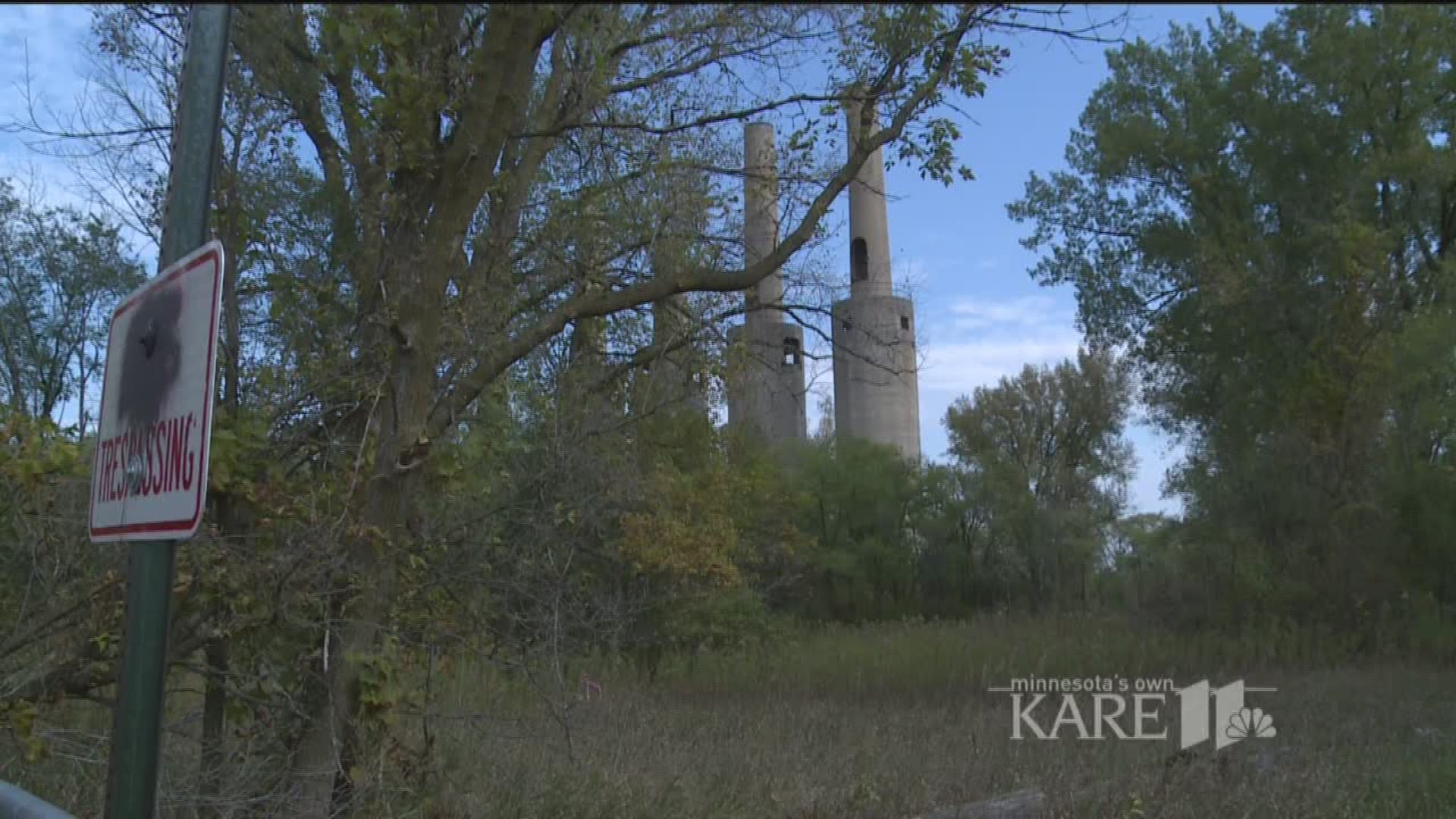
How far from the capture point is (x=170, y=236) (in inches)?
127

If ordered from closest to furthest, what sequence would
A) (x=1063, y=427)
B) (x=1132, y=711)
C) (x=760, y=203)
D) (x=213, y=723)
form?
(x=213, y=723), (x=760, y=203), (x=1132, y=711), (x=1063, y=427)

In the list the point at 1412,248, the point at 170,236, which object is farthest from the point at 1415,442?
the point at 170,236

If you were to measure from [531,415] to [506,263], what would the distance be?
1.03m

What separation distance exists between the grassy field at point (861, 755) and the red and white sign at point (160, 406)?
8.66 ft

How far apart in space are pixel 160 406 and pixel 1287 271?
2169 centimetres

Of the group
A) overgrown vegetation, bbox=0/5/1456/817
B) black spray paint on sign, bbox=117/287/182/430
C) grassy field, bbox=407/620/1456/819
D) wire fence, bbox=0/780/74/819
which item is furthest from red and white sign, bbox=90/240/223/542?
grassy field, bbox=407/620/1456/819

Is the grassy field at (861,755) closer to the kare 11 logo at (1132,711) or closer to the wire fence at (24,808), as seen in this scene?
the kare 11 logo at (1132,711)

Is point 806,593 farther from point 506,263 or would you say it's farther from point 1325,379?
point 506,263

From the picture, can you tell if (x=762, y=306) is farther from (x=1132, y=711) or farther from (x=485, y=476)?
(x=1132, y=711)

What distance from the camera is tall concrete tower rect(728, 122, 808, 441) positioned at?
8.33 m

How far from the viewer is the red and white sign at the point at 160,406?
9.22 ft

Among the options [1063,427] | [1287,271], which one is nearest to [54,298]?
[1287,271]

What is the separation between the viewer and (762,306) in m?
8.20

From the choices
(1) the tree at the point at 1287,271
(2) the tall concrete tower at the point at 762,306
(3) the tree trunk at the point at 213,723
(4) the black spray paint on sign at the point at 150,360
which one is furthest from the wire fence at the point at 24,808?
(1) the tree at the point at 1287,271
